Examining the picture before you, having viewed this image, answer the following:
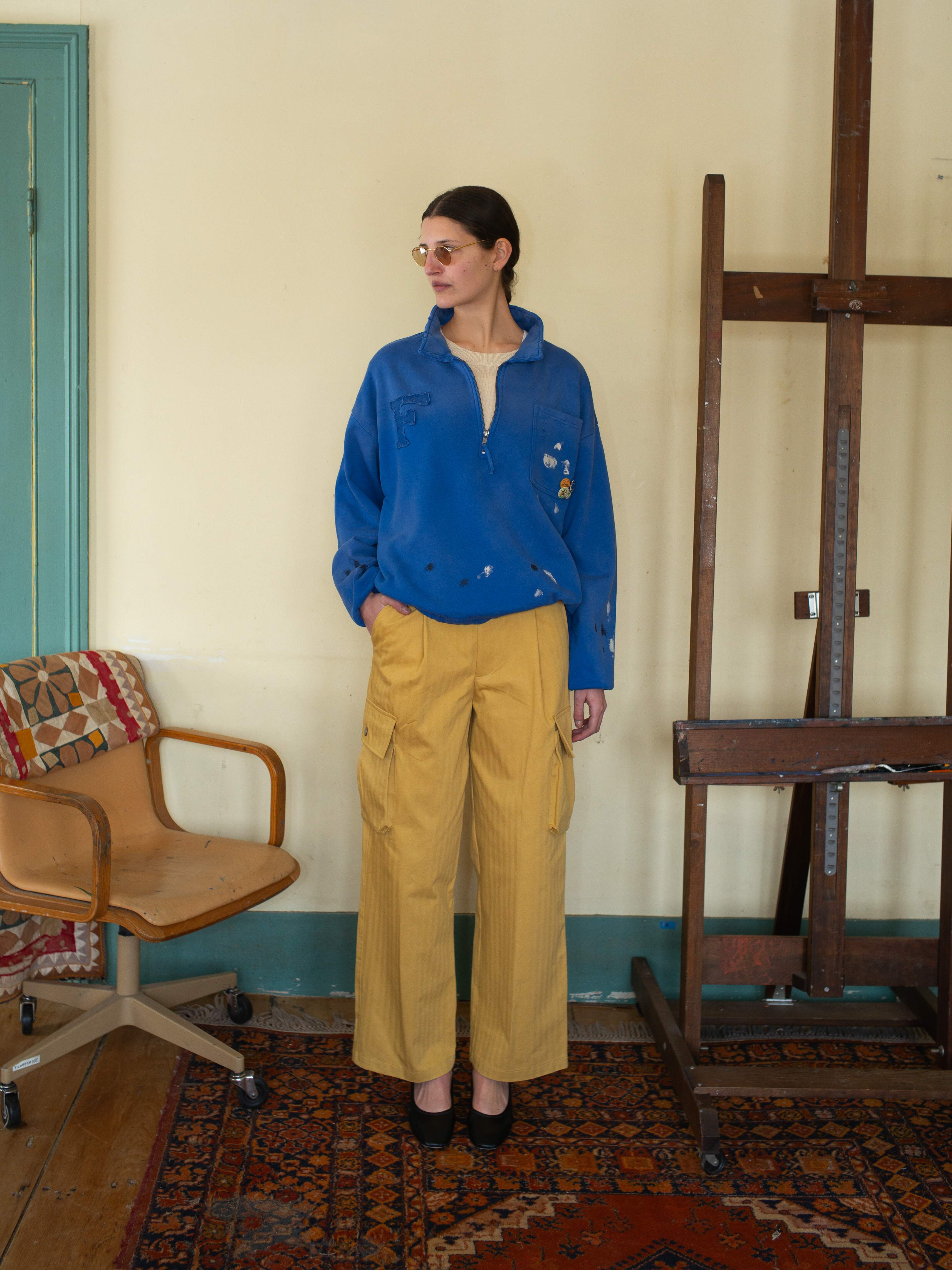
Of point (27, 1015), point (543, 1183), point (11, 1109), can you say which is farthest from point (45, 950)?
point (543, 1183)

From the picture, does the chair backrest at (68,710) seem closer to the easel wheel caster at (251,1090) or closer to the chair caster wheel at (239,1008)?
the chair caster wheel at (239,1008)

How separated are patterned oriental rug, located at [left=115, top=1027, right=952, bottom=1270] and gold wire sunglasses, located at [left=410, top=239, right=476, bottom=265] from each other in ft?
5.61

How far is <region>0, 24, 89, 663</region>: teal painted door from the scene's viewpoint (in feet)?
7.16

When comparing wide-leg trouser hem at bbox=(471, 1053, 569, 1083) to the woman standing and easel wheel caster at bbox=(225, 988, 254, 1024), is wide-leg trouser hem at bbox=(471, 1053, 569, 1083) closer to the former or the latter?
the woman standing

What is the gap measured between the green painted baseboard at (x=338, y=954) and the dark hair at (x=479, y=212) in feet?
5.26

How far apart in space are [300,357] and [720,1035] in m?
1.93

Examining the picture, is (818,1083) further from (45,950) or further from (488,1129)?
(45,950)

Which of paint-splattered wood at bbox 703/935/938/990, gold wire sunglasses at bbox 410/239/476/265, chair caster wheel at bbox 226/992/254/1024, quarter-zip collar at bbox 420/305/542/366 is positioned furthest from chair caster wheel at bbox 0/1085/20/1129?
gold wire sunglasses at bbox 410/239/476/265

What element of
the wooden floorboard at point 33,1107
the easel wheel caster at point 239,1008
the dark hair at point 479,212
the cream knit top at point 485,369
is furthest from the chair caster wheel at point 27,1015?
the dark hair at point 479,212

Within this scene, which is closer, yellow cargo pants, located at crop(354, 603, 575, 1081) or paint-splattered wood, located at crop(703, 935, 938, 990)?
yellow cargo pants, located at crop(354, 603, 575, 1081)

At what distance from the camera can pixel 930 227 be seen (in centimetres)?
227

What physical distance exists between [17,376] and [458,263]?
3.92ft

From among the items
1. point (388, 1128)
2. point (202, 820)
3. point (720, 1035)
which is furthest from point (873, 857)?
Result: point (202, 820)

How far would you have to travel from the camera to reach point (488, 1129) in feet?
6.03
